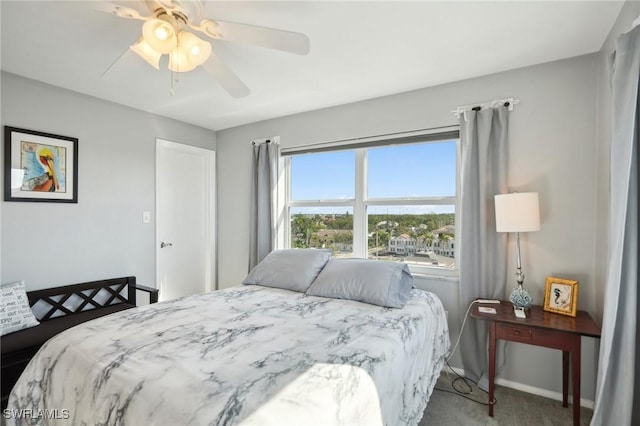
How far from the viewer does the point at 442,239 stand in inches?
112

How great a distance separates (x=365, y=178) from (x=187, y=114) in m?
2.12

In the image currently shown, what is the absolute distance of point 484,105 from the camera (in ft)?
8.27

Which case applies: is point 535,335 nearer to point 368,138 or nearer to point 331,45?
point 368,138

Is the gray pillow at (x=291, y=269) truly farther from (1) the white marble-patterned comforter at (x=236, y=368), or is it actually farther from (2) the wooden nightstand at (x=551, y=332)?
(2) the wooden nightstand at (x=551, y=332)

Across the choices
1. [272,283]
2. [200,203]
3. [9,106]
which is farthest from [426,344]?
[9,106]

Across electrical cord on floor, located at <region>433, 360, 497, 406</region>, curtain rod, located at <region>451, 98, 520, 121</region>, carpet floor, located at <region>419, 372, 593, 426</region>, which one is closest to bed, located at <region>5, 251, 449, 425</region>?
carpet floor, located at <region>419, 372, 593, 426</region>

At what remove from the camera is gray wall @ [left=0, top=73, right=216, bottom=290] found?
8.29ft

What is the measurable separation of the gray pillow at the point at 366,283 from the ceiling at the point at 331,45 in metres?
1.55

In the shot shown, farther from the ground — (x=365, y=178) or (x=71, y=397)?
(x=365, y=178)

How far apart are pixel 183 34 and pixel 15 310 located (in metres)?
2.36

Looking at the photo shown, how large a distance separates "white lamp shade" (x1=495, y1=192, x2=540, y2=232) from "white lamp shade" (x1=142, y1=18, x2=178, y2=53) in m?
2.26

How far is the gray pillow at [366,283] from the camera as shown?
7.28ft

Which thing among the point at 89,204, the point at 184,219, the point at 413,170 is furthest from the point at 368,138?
the point at 89,204

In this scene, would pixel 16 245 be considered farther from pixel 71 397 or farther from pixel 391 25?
pixel 391 25
